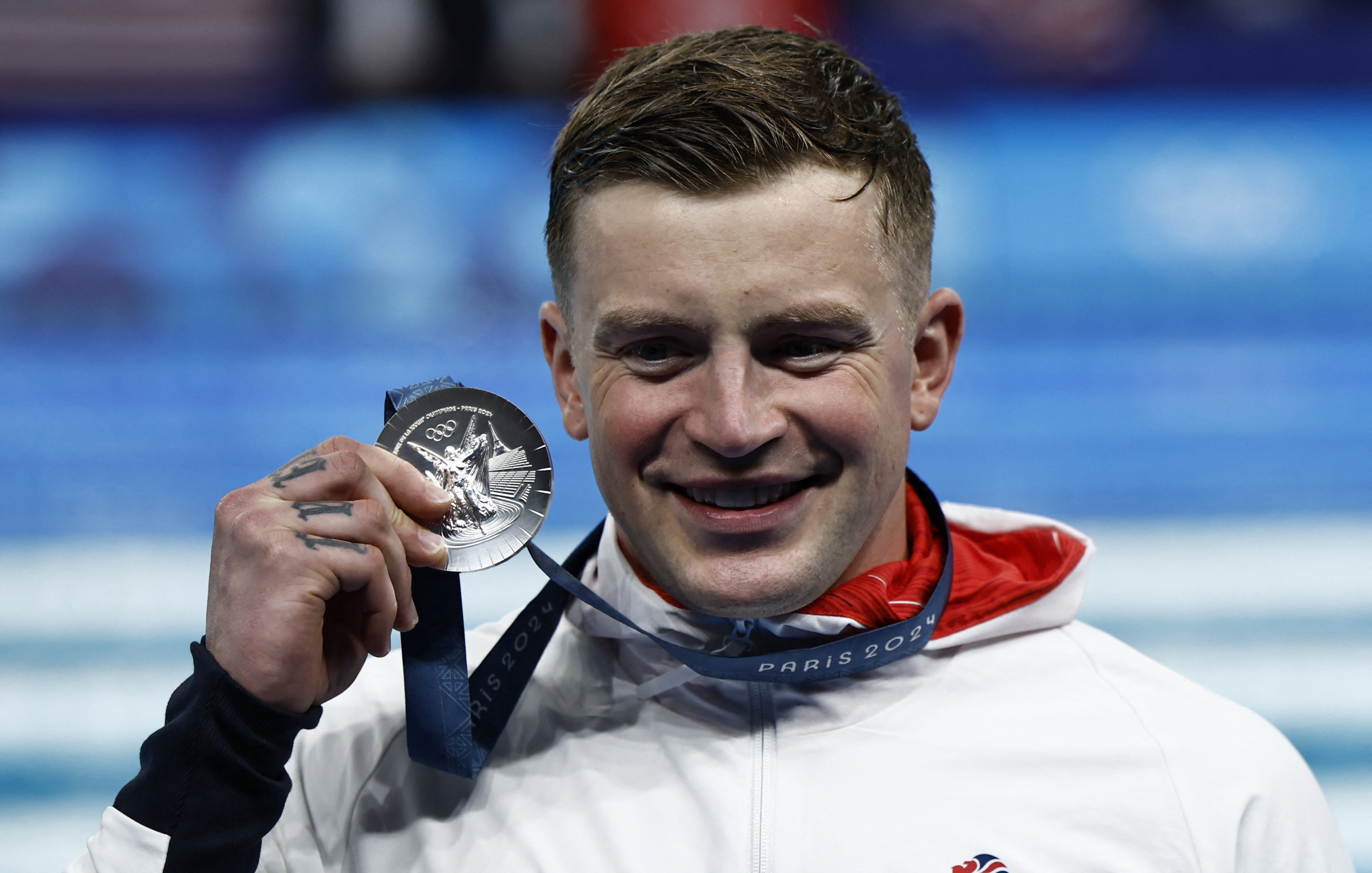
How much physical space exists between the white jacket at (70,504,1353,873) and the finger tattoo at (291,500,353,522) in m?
0.52

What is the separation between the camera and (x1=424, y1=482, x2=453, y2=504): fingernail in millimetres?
1617

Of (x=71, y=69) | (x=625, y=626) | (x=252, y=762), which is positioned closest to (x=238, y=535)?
(x=252, y=762)

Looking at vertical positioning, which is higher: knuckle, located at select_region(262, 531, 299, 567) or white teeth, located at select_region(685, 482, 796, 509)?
white teeth, located at select_region(685, 482, 796, 509)

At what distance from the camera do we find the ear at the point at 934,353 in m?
1.95

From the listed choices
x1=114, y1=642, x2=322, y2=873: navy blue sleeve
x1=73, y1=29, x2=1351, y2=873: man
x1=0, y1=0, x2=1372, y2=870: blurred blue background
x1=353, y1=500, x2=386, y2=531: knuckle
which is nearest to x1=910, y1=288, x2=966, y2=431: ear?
x1=73, y1=29, x2=1351, y2=873: man

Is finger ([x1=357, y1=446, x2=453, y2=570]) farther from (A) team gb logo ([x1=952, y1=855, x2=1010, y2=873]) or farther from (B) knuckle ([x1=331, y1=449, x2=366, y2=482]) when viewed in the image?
(A) team gb logo ([x1=952, y1=855, x2=1010, y2=873])

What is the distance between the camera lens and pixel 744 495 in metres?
1.75

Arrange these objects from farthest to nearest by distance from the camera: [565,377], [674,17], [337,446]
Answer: [674,17] < [565,377] < [337,446]

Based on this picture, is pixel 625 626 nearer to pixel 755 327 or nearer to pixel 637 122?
pixel 755 327

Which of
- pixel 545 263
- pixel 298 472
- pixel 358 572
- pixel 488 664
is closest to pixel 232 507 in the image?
pixel 298 472

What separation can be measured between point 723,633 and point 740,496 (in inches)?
10.1

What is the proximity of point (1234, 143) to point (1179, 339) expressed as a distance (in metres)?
0.81

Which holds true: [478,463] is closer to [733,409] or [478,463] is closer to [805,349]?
[733,409]

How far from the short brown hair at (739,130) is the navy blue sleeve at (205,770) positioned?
30.3 inches
